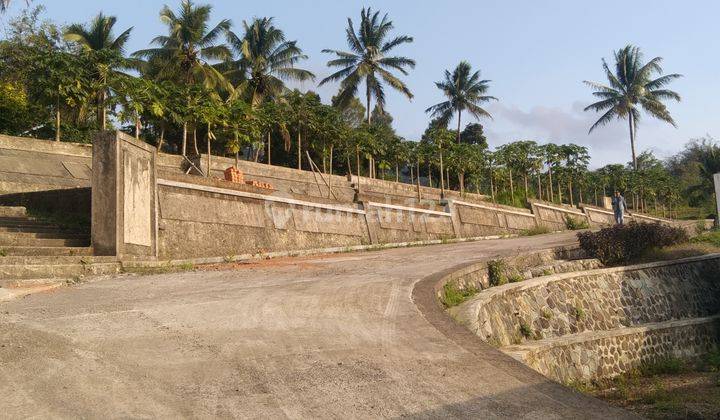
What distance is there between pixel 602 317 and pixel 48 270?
10651 millimetres

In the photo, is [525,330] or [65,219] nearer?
[525,330]

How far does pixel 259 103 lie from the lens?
36.1 metres

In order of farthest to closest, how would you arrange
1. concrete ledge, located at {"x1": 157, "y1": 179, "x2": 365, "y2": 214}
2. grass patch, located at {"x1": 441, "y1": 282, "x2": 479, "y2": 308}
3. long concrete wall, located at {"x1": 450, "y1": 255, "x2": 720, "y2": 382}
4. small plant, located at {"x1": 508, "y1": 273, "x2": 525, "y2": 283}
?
concrete ledge, located at {"x1": 157, "y1": 179, "x2": 365, "y2": 214}, small plant, located at {"x1": 508, "y1": 273, "x2": 525, "y2": 283}, grass patch, located at {"x1": 441, "y1": 282, "x2": 479, "y2": 308}, long concrete wall, located at {"x1": 450, "y1": 255, "x2": 720, "y2": 382}

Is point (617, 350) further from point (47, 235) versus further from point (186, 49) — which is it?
point (186, 49)

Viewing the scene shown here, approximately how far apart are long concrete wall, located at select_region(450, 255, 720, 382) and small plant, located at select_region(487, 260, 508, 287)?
81 cm

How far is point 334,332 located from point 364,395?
5.63 ft

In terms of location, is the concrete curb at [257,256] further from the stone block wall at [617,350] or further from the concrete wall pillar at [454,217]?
the stone block wall at [617,350]

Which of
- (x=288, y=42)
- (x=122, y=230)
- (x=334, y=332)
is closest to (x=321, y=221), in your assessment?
(x=122, y=230)

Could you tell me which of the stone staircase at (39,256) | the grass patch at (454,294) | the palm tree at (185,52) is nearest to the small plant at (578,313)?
the grass patch at (454,294)

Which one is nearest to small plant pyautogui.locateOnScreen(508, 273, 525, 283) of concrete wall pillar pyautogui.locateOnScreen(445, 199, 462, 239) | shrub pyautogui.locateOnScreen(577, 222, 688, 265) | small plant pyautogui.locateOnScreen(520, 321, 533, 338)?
small plant pyautogui.locateOnScreen(520, 321, 533, 338)

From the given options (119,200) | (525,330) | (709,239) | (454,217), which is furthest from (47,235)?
(709,239)

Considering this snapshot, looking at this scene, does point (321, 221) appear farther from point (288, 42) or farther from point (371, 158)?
point (288, 42)

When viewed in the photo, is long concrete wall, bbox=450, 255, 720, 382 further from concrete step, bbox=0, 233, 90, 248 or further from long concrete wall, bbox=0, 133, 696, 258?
concrete step, bbox=0, 233, 90, 248

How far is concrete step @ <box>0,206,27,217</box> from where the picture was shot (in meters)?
13.8
